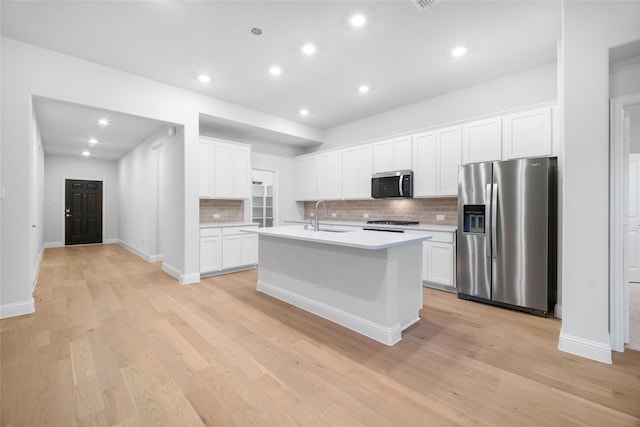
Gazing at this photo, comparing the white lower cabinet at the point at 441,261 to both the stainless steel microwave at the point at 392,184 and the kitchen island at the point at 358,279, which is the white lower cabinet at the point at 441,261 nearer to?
the stainless steel microwave at the point at 392,184

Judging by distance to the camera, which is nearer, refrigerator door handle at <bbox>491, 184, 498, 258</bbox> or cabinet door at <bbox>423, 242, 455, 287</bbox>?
refrigerator door handle at <bbox>491, 184, 498, 258</bbox>

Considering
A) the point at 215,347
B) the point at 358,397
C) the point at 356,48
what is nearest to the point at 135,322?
the point at 215,347

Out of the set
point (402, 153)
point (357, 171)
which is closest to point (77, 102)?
point (357, 171)

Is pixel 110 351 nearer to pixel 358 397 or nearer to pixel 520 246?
pixel 358 397

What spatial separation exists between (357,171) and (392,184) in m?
0.89

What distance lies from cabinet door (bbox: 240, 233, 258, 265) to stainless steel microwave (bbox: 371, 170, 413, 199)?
2.39 meters

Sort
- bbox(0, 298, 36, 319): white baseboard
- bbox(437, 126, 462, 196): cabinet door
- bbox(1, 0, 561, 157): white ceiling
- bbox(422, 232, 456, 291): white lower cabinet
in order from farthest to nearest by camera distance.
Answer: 1. bbox(437, 126, 462, 196): cabinet door
2. bbox(422, 232, 456, 291): white lower cabinet
3. bbox(0, 298, 36, 319): white baseboard
4. bbox(1, 0, 561, 157): white ceiling

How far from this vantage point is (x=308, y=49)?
3188 mm

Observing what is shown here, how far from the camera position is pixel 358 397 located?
1.74m

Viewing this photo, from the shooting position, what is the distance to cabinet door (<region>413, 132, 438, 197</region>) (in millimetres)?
4309

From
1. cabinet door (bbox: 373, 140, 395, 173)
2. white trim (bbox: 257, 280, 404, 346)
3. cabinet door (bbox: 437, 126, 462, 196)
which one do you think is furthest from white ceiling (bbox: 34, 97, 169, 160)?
cabinet door (bbox: 437, 126, 462, 196)

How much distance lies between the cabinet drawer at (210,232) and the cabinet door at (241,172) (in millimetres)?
791

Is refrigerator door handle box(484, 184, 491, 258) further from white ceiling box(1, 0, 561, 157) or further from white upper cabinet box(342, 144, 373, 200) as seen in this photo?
white upper cabinet box(342, 144, 373, 200)

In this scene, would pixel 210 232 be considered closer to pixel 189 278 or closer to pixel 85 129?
pixel 189 278
